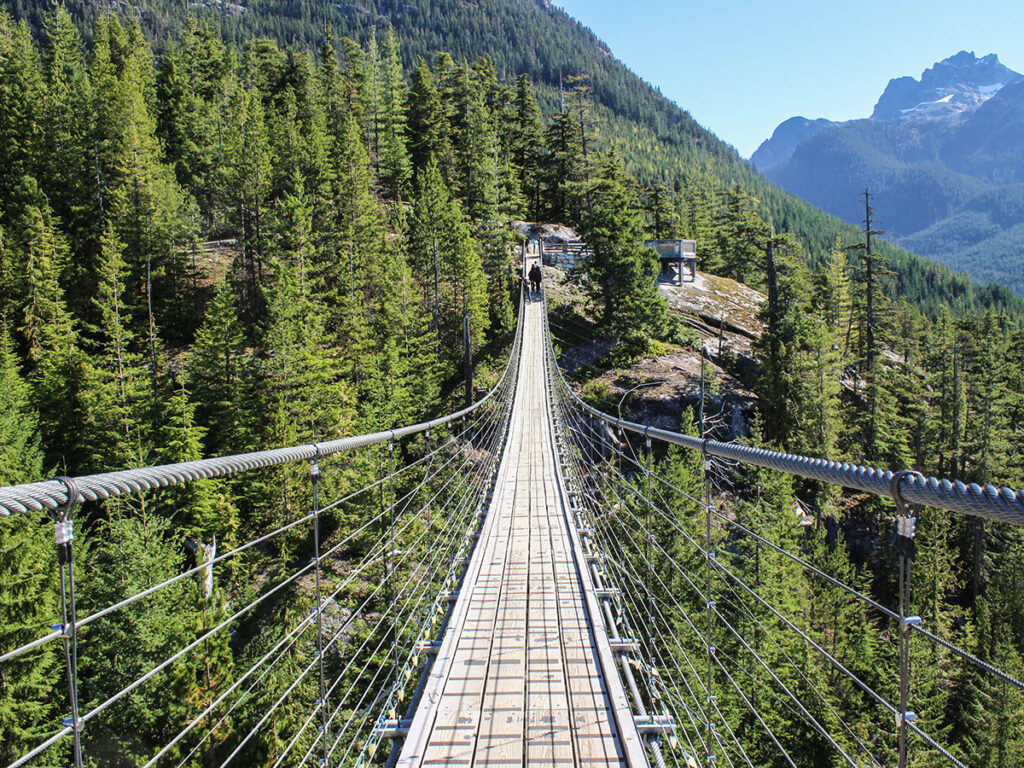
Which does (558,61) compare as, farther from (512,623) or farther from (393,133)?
(512,623)

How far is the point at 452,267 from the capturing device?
79.0 ft

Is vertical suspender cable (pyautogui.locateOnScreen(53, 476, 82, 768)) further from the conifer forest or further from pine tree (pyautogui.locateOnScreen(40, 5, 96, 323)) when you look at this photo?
pine tree (pyautogui.locateOnScreen(40, 5, 96, 323))

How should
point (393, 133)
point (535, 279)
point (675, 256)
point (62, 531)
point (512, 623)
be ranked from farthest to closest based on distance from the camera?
point (393, 133) → point (675, 256) → point (535, 279) → point (512, 623) → point (62, 531)

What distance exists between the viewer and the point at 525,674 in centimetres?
303

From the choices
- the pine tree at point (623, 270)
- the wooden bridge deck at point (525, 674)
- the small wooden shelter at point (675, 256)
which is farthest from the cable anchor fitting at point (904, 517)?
the small wooden shelter at point (675, 256)

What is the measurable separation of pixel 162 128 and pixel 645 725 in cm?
3731

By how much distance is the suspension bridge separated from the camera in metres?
1.31

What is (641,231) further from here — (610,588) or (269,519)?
(610,588)

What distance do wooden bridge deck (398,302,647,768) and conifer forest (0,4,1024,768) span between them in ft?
28.9

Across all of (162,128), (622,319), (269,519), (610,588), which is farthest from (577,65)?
(610,588)

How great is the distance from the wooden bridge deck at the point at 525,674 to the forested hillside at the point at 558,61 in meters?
43.5

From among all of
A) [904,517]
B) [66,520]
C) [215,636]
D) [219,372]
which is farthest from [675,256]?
[66,520]

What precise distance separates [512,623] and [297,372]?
1528cm

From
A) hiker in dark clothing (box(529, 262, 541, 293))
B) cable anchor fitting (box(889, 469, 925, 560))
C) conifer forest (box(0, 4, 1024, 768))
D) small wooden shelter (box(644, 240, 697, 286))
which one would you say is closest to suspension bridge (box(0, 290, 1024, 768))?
cable anchor fitting (box(889, 469, 925, 560))
